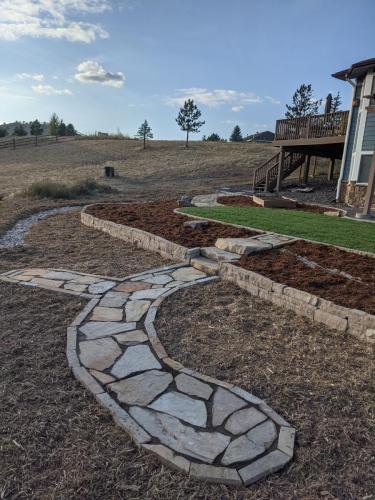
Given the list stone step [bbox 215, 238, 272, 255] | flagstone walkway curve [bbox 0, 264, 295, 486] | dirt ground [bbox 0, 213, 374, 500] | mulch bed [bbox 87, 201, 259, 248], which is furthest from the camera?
mulch bed [bbox 87, 201, 259, 248]

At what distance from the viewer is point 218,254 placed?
5055 mm

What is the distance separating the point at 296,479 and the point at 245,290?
2488 mm

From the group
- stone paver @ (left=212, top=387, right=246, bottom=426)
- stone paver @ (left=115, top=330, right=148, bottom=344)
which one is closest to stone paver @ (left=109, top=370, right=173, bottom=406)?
stone paver @ (left=212, top=387, right=246, bottom=426)

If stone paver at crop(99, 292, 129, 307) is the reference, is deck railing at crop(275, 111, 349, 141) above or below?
above

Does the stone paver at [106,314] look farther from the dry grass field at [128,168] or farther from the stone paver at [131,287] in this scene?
the dry grass field at [128,168]

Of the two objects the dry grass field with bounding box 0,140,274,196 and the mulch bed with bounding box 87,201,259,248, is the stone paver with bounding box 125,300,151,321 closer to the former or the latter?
the mulch bed with bounding box 87,201,259,248

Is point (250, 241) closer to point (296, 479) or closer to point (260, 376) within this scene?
point (260, 376)

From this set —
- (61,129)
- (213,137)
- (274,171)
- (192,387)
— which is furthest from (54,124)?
(192,387)

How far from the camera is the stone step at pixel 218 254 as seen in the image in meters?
4.86

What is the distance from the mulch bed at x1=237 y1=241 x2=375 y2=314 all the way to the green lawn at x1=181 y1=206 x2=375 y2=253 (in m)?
0.49

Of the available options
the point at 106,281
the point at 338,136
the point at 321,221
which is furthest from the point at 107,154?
the point at 106,281

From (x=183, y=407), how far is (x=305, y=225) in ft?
17.3

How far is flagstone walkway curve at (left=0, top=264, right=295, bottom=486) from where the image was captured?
1905mm

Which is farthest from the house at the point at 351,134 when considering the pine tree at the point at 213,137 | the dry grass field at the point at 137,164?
the pine tree at the point at 213,137
